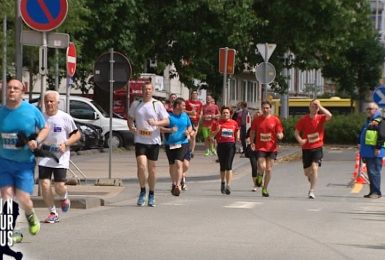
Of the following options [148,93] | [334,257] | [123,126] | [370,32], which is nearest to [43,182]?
[148,93]

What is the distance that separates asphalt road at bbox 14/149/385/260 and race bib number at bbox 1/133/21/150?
1.05 m

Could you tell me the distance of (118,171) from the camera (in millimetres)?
21969

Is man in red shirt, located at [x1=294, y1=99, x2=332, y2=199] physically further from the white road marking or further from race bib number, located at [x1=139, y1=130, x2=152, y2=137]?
race bib number, located at [x1=139, y1=130, x2=152, y2=137]

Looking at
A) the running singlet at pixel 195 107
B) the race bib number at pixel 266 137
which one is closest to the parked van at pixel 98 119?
the running singlet at pixel 195 107

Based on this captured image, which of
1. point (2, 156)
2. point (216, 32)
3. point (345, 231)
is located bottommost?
point (345, 231)

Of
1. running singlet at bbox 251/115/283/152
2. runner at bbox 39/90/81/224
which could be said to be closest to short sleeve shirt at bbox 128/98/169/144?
runner at bbox 39/90/81/224

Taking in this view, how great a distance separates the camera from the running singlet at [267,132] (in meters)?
17.9

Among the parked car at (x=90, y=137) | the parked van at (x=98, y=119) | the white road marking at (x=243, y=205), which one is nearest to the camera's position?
the white road marking at (x=243, y=205)

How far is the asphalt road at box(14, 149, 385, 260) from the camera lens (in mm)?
9609

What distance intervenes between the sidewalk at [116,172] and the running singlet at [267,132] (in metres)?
2.68

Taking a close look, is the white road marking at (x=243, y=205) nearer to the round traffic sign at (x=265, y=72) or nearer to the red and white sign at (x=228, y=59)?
the red and white sign at (x=228, y=59)

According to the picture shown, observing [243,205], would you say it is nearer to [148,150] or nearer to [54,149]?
[148,150]

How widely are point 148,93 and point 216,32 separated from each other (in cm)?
1604

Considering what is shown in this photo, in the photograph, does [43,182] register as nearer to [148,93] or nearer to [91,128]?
[148,93]
